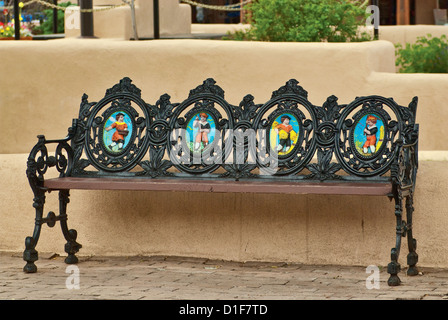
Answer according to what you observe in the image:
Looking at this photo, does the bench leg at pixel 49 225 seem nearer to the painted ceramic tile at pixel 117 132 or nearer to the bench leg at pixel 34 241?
the bench leg at pixel 34 241

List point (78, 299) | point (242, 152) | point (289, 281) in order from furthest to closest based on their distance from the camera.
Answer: point (242, 152)
point (289, 281)
point (78, 299)

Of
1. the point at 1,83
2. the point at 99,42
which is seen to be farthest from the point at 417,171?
the point at 1,83

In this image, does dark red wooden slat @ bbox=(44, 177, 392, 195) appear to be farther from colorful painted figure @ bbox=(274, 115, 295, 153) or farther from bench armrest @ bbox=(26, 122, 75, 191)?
colorful painted figure @ bbox=(274, 115, 295, 153)

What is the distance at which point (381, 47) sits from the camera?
27.0ft

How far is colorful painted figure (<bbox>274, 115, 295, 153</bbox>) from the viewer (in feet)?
22.1

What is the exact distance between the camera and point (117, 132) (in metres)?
7.02

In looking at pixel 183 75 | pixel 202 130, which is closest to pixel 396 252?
pixel 202 130

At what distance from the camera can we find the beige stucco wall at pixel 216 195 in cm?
673

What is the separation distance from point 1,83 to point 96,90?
0.81 metres

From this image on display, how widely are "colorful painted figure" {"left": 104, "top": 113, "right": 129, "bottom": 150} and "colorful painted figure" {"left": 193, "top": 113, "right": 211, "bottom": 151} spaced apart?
1.71 ft

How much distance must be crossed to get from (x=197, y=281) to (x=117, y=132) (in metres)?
1.37

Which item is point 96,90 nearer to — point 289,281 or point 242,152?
point 242,152

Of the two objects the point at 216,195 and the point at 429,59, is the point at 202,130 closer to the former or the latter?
the point at 216,195

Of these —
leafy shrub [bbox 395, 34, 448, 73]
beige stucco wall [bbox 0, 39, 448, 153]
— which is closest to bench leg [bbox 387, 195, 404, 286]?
beige stucco wall [bbox 0, 39, 448, 153]
